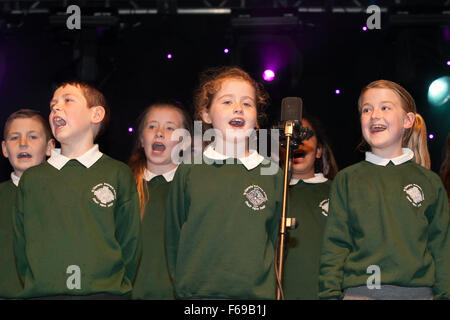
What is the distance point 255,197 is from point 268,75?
104 inches

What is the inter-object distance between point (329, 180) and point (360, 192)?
1.32m

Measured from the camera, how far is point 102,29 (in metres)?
5.67

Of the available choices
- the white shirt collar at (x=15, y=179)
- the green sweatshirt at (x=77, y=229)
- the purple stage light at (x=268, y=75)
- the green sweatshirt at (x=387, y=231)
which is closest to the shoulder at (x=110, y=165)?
the green sweatshirt at (x=77, y=229)

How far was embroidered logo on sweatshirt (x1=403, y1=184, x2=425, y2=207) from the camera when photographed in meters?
3.30

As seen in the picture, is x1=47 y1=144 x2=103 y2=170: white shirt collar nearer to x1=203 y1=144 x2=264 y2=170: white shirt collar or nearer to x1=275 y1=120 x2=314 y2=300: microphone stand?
x1=203 y1=144 x2=264 y2=170: white shirt collar

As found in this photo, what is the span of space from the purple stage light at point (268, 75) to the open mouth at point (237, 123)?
7.70 feet

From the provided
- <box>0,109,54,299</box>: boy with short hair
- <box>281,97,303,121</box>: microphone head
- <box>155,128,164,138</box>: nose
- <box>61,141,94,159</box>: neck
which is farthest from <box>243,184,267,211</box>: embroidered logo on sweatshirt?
<box>0,109,54,299</box>: boy with short hair

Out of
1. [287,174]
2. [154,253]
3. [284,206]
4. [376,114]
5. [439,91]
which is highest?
[439,91]

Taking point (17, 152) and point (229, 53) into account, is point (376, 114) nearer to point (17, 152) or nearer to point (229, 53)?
point (17, 152)

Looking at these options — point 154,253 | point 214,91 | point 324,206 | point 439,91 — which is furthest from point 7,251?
point 439,91

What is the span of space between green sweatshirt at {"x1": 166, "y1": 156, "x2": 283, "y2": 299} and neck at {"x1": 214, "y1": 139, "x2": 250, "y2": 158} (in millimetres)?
75

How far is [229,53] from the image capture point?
5922 millimetres

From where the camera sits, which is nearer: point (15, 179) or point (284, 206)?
point (284, 206)

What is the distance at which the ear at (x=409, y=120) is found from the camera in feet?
11.6
